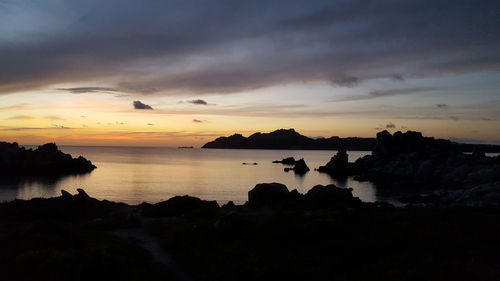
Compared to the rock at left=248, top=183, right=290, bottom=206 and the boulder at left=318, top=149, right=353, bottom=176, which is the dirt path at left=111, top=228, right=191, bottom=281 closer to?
the rock at left=248, top=183, right=290, bottom=206

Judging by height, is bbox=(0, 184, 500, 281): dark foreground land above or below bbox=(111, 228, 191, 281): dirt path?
above

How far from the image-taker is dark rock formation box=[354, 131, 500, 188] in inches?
4284

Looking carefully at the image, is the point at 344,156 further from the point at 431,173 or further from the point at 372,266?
the point at 372,266

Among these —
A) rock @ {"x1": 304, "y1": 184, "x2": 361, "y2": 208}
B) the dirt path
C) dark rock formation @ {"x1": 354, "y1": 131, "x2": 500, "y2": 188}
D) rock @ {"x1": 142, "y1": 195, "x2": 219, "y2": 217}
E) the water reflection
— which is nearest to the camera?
the dirt path

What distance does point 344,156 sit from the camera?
159 meters

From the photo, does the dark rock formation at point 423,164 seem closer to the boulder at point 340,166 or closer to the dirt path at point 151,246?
the boulder at point 340,166

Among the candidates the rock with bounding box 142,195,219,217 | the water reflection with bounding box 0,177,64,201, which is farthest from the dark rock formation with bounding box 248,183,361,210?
the water reflection with bounding box 0,177,64,201

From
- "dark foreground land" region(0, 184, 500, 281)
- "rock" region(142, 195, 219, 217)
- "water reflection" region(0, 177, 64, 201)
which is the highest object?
"dark foreground land" region(0, 184, 500, 281)

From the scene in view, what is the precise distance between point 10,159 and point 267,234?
139510 millimetres

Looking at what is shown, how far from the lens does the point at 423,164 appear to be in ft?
429

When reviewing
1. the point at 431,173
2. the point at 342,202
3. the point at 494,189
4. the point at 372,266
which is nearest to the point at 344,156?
the point at 431,173

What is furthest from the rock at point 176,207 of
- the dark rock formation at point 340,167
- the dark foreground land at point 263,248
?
the dark rock formation at point 340,167

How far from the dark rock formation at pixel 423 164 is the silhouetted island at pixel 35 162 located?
109532 mm

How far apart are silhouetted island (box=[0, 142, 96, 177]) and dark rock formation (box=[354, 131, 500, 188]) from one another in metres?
110
